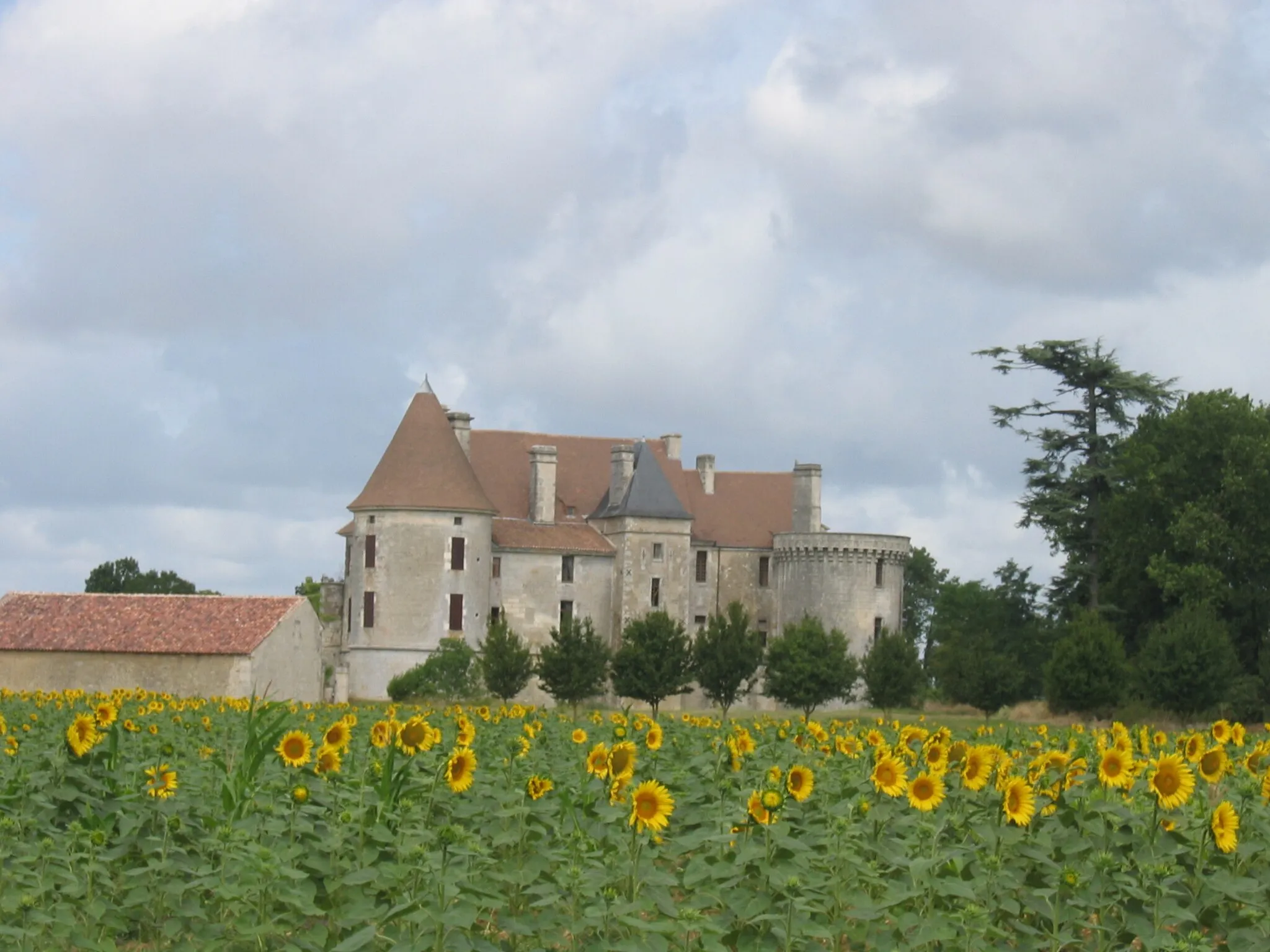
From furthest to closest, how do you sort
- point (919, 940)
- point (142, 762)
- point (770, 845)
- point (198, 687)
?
point (198, 687) < point (142, 762) < point (770, 845) < point (919, 940)

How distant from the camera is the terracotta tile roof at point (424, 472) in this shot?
6388cm

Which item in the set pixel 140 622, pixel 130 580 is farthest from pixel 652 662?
pixel 130 580

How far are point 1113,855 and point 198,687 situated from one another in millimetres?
41626

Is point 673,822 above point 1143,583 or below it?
below

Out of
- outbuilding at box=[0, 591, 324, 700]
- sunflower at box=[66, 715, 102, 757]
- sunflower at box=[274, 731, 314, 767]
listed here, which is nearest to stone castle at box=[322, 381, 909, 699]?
outbuilding at box=[0, 591, 324, 700]

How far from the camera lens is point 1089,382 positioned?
60188 mm

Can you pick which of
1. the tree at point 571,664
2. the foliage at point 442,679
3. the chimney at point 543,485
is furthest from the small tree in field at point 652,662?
the chimney at point 543,485

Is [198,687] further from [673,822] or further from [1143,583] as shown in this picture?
[673,822]

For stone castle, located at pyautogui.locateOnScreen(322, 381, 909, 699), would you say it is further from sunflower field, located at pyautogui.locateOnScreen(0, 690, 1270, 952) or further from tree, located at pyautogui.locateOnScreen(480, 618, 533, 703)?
sunflower field, located at pyautogui.locateOnScreen(0, 690, 1270, 952)

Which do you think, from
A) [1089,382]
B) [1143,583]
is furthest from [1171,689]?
[1089,382]

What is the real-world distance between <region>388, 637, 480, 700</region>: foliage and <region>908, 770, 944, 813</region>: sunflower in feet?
169

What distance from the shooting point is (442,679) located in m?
60.1

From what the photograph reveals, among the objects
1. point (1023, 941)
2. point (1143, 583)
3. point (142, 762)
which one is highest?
point (1143, 583)

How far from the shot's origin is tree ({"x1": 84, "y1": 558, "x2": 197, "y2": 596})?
305ft
